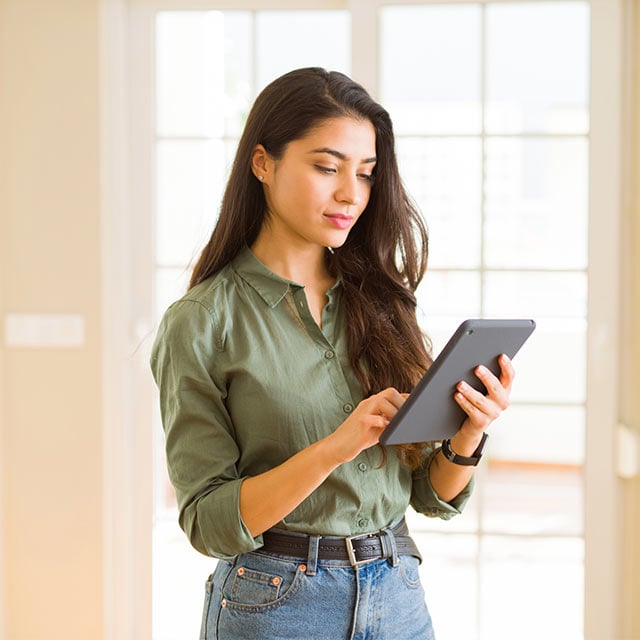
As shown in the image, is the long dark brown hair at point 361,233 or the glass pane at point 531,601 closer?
the long dark brown hair at point 361,233

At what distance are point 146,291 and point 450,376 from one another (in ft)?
6.20

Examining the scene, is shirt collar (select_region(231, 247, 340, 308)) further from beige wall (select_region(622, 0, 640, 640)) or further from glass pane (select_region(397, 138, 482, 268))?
beige wall (select_region(622, 0, 640, 640))

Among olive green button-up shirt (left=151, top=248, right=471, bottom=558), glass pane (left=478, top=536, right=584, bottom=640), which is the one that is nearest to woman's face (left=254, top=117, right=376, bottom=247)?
olive green button-up shirt (left=151, top=248, right=471, bottom=558)

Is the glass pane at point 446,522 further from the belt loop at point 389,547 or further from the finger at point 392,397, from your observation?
the finger at point 392,397

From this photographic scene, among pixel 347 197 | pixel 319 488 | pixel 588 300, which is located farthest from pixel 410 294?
pixel 588 300

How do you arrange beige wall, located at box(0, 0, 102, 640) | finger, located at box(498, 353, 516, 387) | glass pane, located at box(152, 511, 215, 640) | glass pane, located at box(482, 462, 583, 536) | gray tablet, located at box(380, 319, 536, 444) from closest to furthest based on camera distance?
gray tablet, located at box(380, 319, 536, 444)
finger, located at box(498, 353, 516, 387)
beige wall, located at box(0, 0, 102, 640)
glass pane, located at box(152, 511, 215, 640)
glass pane, located at box(482, 462, 583, 536)

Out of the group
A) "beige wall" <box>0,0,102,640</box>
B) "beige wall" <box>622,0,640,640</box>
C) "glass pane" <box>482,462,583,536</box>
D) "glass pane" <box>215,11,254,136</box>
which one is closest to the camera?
"beige wall" <box>622,0,640,640</box>

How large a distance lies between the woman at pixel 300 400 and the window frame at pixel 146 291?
4.64ft

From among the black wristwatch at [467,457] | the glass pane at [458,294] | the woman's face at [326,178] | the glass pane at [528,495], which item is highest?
the woman's face at [326,178]

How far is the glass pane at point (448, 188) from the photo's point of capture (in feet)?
9.97

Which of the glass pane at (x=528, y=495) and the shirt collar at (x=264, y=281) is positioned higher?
the shirt collar at (x=264, y=281)

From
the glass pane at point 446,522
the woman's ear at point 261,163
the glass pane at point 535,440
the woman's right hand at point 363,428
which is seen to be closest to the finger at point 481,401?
the woman's right hand at point 363,428

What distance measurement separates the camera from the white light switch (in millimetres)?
3029

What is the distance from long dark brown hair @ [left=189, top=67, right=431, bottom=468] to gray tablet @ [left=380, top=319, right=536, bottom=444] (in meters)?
0.18
